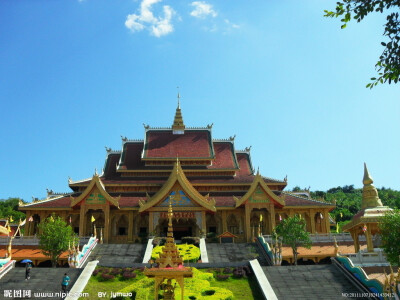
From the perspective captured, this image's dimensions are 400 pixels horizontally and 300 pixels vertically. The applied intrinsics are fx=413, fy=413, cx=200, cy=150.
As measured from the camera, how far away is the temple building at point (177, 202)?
34469mm

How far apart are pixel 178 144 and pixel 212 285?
25.9 m

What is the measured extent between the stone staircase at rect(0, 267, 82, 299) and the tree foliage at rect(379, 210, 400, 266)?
48.8 ft

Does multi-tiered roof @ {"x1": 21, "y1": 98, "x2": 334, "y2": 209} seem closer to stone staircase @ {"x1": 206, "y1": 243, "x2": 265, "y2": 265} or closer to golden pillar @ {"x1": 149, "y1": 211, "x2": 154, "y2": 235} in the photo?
golden pillar @ {"x1": 149, "y1": 211, "x2": 154, "y2": 235}

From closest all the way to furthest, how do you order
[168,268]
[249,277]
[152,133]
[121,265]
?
[168,268]
[249,277]
[121,265]
[152,133]

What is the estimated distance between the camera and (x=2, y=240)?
102ft

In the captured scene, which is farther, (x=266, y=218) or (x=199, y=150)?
(x=199, y=150)

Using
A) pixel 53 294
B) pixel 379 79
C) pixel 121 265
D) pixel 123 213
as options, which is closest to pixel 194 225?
pixel 123 213

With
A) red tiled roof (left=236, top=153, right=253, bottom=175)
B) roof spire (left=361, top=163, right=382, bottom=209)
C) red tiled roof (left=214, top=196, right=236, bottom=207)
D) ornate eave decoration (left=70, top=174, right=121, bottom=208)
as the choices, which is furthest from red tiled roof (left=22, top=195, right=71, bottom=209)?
roof spire (left=361, top=163, right=382, bottom=209)

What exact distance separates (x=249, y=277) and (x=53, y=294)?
374 inches

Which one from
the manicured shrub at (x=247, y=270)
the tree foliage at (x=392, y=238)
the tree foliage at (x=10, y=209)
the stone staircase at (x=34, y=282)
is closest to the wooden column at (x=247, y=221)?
the manicured shrub at (x=247, y=270)

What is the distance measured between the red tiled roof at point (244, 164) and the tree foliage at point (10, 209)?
136ft

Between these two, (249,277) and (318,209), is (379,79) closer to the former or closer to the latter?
(249,277)

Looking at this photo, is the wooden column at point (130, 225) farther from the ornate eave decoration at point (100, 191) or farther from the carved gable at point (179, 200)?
the carved gable at point (179, 200)

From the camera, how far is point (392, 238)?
61.6 ft
